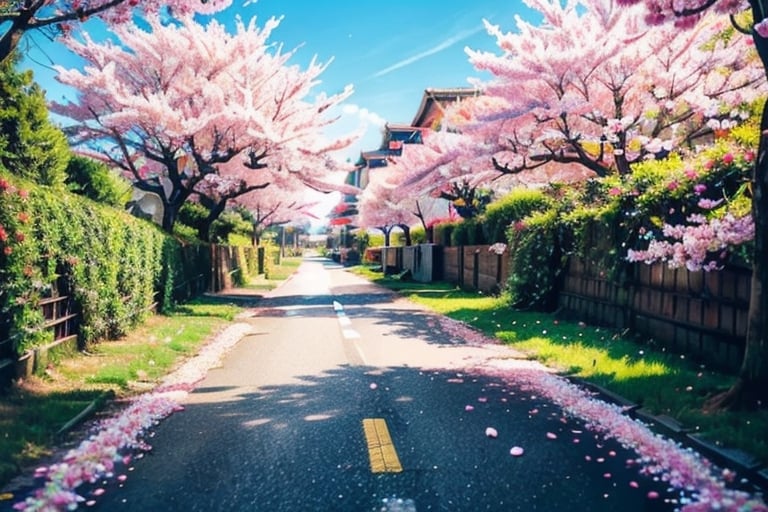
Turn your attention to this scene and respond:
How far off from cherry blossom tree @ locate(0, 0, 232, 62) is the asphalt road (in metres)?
4.77

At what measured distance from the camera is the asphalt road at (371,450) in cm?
367

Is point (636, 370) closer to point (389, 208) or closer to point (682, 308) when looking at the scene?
point (682, 308)

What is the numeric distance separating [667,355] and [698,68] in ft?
32.6

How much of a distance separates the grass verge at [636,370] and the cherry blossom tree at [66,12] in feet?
24.9

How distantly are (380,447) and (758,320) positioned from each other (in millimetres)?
3677

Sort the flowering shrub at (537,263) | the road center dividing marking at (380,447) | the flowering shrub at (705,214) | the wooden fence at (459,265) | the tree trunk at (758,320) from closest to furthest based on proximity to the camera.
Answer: the road center dividing marking at (380,447)
the tree trunk at (758,320)
the flowering shrub at (705,214)
the flowering shrub at (537,263)
the wooden fence at (459,265)

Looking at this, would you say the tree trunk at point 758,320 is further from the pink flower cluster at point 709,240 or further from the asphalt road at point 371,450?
the asphalt road at point 371,450

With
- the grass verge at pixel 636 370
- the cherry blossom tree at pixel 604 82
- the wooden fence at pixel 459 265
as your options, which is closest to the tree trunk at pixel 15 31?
the grass verge at pixel 636 370

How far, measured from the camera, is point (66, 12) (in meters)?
7.32

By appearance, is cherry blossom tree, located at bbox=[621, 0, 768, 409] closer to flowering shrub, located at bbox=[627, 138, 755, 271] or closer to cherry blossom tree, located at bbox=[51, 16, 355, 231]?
flowering shrub, located at bbox=[627, 138, 755, 271]

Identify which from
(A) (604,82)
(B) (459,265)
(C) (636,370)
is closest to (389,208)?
(B) (459,265)

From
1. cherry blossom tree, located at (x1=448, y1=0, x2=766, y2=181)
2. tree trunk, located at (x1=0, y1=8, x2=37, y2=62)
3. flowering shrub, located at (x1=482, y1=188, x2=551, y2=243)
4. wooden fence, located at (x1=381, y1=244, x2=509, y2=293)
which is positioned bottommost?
wooden fence, located at (x1=381, y1=244, x2=509, y2=293)

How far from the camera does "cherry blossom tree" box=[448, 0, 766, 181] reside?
14322 mm

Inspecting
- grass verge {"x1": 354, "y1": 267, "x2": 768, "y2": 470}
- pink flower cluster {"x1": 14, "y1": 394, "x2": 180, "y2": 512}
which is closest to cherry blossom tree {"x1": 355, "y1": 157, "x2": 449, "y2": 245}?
grass verge {"x1": 354, "y1": 267, "x2": 768, "y2": 470}
